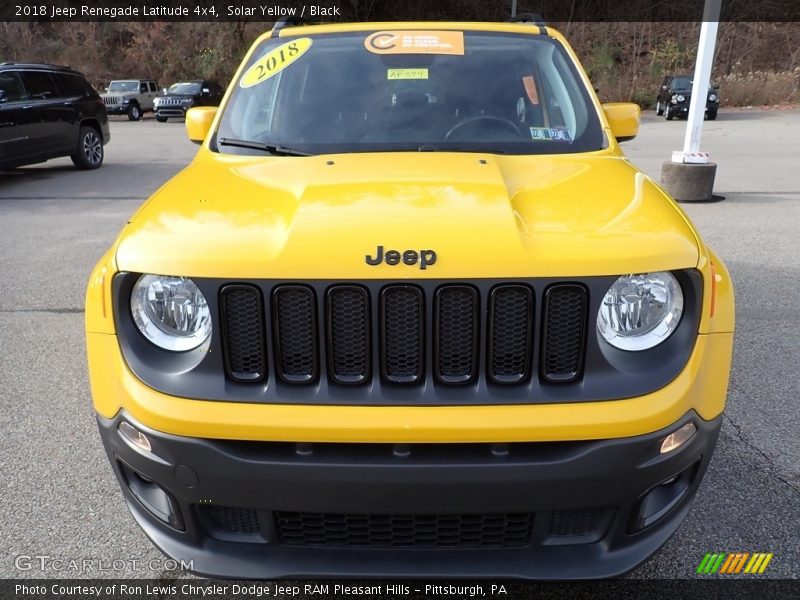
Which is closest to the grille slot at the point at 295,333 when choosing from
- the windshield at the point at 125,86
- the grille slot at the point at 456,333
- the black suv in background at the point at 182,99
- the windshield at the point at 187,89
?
the grille slot at the point at 456,333

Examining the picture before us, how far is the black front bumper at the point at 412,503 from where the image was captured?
176 cm

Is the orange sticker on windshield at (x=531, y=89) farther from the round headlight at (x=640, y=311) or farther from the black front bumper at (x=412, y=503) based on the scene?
the black front bumper at (x=412, y=503)

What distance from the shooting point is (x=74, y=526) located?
2.63 metres

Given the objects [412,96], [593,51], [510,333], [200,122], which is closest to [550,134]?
[412,96]

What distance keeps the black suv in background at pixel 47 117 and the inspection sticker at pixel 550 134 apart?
412 inches

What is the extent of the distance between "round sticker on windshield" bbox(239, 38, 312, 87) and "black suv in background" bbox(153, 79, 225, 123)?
24.7 metres

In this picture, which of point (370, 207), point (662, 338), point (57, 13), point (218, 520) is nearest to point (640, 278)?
point (662, 338)

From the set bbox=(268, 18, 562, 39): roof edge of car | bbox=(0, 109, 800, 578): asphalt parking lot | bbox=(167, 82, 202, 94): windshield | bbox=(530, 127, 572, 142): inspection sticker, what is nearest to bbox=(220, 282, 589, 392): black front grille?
bbox=(0, 109, 800, 578): asphalt parking lot

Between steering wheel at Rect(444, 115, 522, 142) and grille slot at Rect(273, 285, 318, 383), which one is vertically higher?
steering wheel at Rect(444, 115, 522, 142)

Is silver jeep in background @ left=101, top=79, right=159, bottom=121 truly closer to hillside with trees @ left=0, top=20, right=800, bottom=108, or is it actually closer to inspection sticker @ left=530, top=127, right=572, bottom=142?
hillside with trees @ left=0, top=20, right=800, bottom=108

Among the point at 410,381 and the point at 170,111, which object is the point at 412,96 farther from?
the point at 170,111

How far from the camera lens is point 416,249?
179 centimetres

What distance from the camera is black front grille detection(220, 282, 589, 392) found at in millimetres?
1776

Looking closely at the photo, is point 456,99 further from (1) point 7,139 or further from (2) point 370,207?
(1) point 7,139
